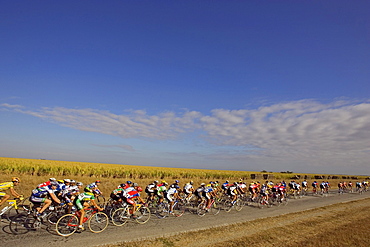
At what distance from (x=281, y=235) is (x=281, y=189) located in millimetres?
9681

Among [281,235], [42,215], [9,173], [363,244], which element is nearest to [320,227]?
[363,244]

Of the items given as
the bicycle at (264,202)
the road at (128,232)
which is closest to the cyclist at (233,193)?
the road at (128,232)

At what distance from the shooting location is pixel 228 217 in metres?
14.2

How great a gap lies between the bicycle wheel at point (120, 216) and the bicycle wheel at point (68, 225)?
6.94ft

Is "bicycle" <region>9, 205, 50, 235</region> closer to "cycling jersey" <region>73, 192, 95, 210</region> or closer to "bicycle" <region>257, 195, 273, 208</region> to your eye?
"cycling jersey" <region>73, 192, 95, 210</region>

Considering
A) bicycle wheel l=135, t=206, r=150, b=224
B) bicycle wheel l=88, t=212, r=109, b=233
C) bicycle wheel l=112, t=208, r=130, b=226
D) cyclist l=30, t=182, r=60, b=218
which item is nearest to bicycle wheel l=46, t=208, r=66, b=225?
cyclist l=30, t=182, r=60, b=218

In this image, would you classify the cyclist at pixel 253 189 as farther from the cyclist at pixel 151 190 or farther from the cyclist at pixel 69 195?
the cyclist at pixel 69 195

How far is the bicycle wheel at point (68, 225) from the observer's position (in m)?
9.13

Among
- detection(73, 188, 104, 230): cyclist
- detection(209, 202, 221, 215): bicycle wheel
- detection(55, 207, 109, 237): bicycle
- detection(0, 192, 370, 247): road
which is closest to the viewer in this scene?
detection(0, 192, 370, 247): road

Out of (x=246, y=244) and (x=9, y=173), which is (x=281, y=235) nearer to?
(x=246, y=244)

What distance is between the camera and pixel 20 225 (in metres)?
9.43

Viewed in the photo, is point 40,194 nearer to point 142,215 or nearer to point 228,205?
point 142,215

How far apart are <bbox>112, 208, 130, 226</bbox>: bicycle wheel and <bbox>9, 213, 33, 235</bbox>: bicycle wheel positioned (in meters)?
3.49

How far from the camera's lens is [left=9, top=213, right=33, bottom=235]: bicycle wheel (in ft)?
29.2
